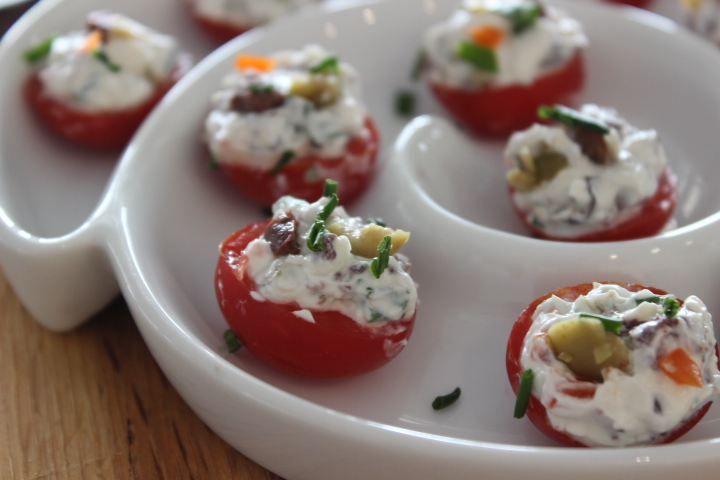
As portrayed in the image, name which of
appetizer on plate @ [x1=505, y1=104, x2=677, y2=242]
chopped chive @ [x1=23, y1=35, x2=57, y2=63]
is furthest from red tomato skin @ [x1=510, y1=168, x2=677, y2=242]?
chopped chive @ [x1=23, y1=35, x2=57, y2=63]

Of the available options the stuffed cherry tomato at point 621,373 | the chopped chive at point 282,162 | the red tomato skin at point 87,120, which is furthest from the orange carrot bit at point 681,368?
the red tomato skin at point 87,120

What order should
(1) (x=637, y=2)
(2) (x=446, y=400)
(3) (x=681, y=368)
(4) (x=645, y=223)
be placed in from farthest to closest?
1. (1) (x=637, y=2)
2. (4) (x=645, y=223)
3. (2) (x=446, y=400)
4. (3) (x=681, y=368)

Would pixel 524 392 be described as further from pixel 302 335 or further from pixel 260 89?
pixel 260 89

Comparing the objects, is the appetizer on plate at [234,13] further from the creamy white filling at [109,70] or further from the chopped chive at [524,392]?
the chopped chive at [524,392]

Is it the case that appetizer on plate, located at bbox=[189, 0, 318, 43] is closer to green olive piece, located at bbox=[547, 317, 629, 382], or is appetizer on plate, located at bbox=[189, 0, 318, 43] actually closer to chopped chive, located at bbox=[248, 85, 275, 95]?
chopped chive, located at bbox=[248, 85, 275, 95]

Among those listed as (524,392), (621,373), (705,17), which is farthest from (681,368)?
(705,17)

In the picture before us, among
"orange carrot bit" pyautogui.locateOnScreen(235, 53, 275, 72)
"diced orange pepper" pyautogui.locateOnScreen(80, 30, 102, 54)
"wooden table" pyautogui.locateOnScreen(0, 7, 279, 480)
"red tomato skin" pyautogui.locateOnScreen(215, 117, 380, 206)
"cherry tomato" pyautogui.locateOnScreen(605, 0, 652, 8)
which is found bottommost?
"wooden table" pyautogui.locateOnScreen(0, 7, 279, 480)

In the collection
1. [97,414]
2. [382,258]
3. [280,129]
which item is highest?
[382,258]
